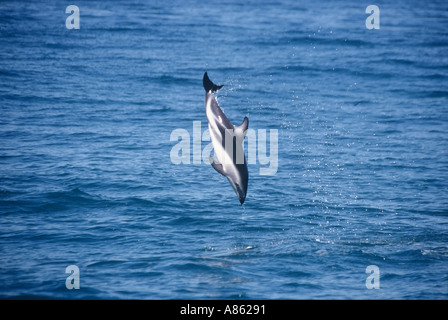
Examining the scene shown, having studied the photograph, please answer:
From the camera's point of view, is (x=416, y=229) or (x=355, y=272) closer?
(x=355, y=272)

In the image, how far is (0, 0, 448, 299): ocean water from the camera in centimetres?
2097

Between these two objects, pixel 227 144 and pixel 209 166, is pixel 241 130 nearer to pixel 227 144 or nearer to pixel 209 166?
pixel 227 144

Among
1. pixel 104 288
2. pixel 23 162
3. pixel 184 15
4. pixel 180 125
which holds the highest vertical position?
pixel 184 15

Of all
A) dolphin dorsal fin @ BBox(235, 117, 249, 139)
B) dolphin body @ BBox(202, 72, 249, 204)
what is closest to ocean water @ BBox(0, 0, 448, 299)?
dolphin body @ BBox(202, 72, 249, 204)

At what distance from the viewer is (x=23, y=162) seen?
31.2 metres

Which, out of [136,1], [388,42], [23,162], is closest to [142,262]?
[23,162]

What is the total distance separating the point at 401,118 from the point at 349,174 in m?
11.0

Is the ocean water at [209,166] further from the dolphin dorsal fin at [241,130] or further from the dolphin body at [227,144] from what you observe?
the dolphin dorsal fin at [241,130]

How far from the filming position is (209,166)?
33031 mm

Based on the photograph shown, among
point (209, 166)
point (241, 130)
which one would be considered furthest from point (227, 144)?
point (209, 166)

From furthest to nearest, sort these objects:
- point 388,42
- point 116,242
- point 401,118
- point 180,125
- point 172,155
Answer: point 388,42, point 401,118, point 180,125, point 172,155, point 116,242

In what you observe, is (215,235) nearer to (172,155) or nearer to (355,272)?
(355,272)

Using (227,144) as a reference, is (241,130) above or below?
above

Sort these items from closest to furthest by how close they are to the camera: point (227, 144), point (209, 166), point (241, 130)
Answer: point (227, 144)
point (241, 130)
point (209, 166)
